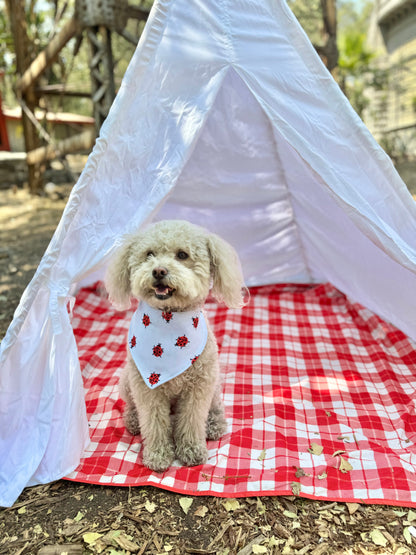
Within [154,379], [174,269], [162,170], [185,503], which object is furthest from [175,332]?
[162,170]

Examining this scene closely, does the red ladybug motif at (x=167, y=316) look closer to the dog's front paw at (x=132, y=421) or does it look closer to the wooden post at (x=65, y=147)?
the dog's front paw at (x=132, y=421)

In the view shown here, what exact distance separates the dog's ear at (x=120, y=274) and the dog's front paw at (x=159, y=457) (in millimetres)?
826

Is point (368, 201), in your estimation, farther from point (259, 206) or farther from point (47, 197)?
point (47, 197)

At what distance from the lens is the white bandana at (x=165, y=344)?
221cm

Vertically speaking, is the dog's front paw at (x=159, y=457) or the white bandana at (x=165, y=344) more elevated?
the white bandana at (x=165, y=344)

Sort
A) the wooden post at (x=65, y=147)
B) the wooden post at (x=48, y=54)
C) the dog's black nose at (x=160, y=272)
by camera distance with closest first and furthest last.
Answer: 1. the dog's black nose at (x=160, y=272)
2. the wooden post at (x=48, y=54)
3. the wooden post at (x=65, y=147)

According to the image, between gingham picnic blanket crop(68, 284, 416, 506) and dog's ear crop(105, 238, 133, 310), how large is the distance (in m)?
0.90

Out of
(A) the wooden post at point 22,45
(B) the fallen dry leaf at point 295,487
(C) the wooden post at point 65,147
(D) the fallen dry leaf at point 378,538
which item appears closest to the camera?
(D) the fallen dry leaf at point 378,538

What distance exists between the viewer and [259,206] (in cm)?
459

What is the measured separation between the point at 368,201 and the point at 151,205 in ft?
4.42

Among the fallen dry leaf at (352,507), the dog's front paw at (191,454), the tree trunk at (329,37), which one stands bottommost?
the dog's front paw at (191,454)

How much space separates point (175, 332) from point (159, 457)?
0.67 m

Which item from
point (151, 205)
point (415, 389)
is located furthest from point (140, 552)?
point (415, 389)

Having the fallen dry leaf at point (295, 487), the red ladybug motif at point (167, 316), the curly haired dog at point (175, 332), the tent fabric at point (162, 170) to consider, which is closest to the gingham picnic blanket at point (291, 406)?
the fallen dry leaf at point (295, 487)
